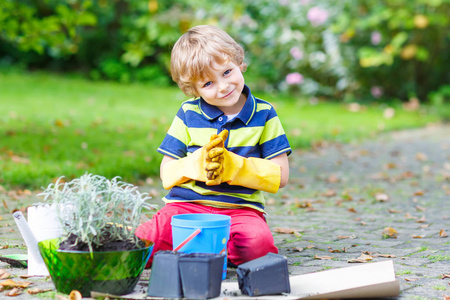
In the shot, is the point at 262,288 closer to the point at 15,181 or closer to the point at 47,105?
the point at 15,181

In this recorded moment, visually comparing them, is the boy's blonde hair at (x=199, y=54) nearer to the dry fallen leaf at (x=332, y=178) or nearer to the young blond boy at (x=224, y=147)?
the young blond boy at (x=224, y=147)

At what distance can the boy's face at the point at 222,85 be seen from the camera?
2789 millimetres

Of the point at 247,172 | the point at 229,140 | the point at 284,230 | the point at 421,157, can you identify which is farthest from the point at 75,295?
the point at 421,157

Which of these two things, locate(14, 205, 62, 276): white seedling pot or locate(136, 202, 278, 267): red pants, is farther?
locate(136, 202, 278, 267): red pants

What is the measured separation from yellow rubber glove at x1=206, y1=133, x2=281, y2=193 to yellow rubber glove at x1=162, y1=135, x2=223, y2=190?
5cm

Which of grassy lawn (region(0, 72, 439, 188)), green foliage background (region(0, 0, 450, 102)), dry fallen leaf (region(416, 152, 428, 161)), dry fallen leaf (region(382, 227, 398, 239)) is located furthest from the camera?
green foliage background (region(0, 0, 450, 102))

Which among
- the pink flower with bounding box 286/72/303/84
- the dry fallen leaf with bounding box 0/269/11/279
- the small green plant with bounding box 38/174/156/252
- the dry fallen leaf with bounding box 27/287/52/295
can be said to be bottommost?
the dry fallen leaf with bounding box 27/287/52/295

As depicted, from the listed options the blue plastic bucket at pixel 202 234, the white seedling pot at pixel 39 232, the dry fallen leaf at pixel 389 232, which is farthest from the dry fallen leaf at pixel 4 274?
the dry fallen leaf at pixel 389 232

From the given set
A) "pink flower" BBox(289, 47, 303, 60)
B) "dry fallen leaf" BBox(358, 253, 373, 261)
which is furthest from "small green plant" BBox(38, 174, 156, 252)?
"pink flower" BBox(289, 47, 303, 60)

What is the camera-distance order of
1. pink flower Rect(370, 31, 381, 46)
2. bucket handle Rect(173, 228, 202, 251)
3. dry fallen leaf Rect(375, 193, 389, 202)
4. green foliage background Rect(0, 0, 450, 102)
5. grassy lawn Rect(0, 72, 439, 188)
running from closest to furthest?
bucket handle Rect(173, 228, 202, 251) < dry fallen leaf Rect(375, 193, 389, 202) < grassy lawn Rect(0, 72, 439, 188) < green foliage background Rect(0, 0, 450, 102) < pink flower Rect(370, 31, 381, 46)

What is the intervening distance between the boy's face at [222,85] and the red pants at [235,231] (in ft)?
1.66

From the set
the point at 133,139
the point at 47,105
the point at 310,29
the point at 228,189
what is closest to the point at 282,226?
the point at 228,189

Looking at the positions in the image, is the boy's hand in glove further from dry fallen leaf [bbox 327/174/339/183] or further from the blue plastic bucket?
dry fallen leaf [bbox 327/174/339/183]

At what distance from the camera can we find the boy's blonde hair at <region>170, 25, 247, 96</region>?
2.76 m
